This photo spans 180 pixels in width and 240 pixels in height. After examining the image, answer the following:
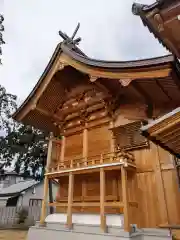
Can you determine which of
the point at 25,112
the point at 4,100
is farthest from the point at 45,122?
the point at 4,100

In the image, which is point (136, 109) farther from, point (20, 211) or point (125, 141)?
point (20, 211)

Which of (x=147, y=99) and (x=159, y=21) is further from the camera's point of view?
(x=147, y=99)

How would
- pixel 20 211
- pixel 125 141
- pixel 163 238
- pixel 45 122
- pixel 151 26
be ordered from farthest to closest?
1. pixel 20 211
2. pixel 45 122
3. pixel 125 141
4. pixel 163 238
5. pixel 151 26

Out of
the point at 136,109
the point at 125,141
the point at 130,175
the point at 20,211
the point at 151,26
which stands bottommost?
the point at 20,211

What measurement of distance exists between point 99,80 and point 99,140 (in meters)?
2.16

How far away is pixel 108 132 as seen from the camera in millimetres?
7223

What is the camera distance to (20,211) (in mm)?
19750

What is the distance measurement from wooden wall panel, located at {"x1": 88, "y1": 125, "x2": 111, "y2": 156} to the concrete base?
2462 mm

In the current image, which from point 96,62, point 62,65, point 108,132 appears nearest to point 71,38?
point 62,65

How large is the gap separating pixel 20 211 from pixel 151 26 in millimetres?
20751

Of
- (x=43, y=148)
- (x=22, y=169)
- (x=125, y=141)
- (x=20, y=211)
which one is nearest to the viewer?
(x=125, y=141)

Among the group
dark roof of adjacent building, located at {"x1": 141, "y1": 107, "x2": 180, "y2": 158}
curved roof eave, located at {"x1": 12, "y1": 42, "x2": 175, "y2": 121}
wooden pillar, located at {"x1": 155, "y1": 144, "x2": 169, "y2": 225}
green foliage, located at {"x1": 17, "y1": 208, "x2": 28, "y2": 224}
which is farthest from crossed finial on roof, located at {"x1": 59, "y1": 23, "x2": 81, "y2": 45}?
green foliage, located at {"x1": 17, "y1": 208, "x2": 28, "y2": 224}

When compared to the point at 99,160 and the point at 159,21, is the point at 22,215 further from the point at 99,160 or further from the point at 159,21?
the point at 159,21

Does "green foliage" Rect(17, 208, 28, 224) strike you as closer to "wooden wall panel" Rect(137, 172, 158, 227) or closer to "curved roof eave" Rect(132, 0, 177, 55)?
"wooden wall panel" Rect(137, 172, 158, 227)
